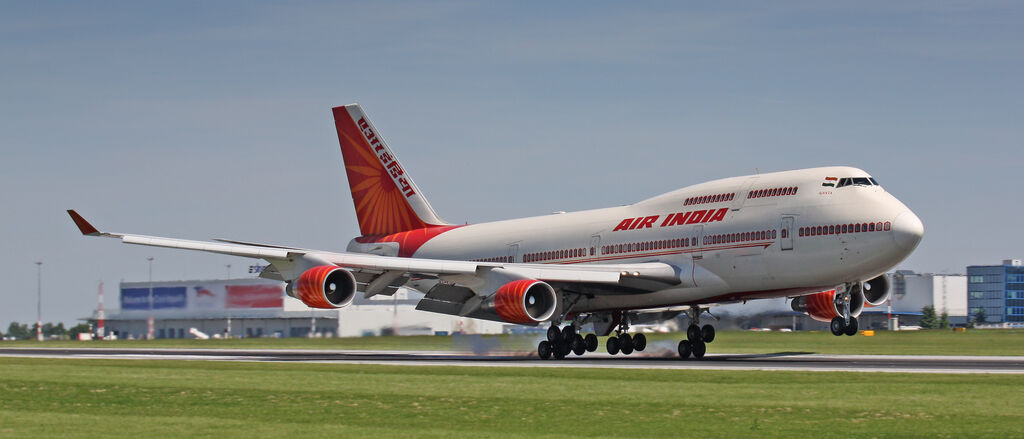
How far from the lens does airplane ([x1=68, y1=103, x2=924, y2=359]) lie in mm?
40125

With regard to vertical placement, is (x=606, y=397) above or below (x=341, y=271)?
below

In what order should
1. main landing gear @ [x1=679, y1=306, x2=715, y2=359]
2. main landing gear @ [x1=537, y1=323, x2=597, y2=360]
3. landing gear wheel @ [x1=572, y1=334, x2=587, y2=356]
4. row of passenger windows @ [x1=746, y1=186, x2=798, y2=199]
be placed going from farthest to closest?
landing gear wheel @ [x1=572, y1=334, x2=587, y2=356] → main landing gear @ [x1=537, y1=323, x2=597, y2=360] → main landing gear @ [x1=679, y1=306, x2=715, y2=359] → row of passenger windows @ [x1=746, y1=186, x2=798, y2=199]

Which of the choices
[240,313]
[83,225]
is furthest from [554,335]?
[240,313]

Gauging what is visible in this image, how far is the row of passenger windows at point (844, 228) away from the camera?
128ft

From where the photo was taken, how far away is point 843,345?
5722cm

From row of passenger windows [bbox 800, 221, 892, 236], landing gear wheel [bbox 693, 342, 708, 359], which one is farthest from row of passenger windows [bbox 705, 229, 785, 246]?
landing gear wheel [bbox 693, 342, 708, 359]

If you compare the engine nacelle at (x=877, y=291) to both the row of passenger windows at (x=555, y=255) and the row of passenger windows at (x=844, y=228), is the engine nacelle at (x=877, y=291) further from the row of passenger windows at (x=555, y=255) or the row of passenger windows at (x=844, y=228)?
the row of passenger windows at (x=555, y=255)

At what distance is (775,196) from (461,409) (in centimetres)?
2212

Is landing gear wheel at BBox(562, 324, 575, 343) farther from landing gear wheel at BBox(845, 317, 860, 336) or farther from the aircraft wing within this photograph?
landing gear wheel at BBox(845, 317, 860, 336)

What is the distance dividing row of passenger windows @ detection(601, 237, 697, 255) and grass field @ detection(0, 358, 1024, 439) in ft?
38.5

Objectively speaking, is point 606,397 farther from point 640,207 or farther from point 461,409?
point 640,207

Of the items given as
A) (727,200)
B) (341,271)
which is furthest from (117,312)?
(727,200)

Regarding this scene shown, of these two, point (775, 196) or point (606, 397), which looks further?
point (775, 196)

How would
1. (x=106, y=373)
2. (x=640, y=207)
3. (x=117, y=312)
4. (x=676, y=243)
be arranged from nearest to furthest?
(x=106, y=373) < (x=676, y=243) < (x=640, y=207) < (x=117, y=312)
